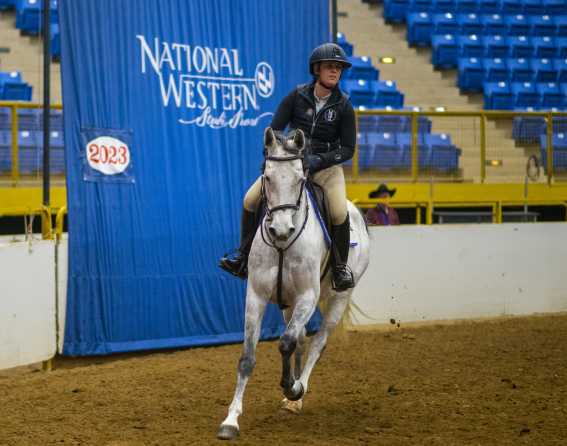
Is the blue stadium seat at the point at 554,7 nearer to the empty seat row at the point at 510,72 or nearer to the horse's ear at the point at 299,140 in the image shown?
the empty seat row at the point at 510,72

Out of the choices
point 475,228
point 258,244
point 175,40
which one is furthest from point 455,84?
point 258,244

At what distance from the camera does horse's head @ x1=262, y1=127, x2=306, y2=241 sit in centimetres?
699

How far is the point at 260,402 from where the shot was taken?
8.52 m

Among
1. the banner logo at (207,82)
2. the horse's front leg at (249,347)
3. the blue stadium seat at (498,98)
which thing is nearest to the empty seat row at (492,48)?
the blue stadium seat at (498,98)

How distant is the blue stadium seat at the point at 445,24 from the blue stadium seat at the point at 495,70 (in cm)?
155

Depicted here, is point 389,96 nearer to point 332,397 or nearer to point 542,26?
point 542,26

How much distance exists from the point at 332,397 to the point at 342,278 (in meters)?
1.22

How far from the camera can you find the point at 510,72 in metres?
23.0

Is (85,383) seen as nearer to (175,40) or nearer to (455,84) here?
(175,40)

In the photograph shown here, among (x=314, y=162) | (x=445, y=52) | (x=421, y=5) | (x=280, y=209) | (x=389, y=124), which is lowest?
(x=280, y=209)

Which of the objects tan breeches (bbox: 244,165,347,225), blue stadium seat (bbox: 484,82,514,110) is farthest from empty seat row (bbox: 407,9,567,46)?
tan breeches (bbox: 244,165,347,225)

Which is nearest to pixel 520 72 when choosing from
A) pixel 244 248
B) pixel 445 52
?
pixel 445 52

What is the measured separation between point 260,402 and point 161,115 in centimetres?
433

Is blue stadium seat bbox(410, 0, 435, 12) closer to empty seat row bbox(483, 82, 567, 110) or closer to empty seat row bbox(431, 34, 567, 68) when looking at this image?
empty seat row bbox(431, 34, 567, 68)
